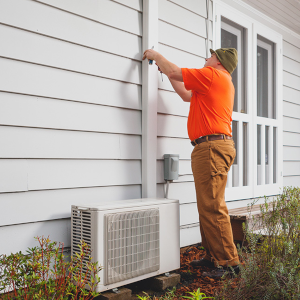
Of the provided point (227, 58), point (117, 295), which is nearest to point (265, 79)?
point (227, 58)

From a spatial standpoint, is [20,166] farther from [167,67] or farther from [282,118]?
[282,118]

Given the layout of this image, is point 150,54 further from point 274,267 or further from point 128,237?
point 274,267

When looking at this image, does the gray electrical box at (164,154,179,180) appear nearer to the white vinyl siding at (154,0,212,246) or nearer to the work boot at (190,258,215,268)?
the white vinyl siding at (154,0,212,246)

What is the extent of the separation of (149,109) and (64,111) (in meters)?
0.80

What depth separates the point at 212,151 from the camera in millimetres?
2588

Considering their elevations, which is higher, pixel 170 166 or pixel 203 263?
pixel 170 166

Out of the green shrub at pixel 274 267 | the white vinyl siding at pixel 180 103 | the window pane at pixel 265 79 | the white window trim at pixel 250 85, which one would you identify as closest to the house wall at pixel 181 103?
the white vinyl siding at pixel 180 103

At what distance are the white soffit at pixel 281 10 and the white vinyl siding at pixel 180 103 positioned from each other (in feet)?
3.70

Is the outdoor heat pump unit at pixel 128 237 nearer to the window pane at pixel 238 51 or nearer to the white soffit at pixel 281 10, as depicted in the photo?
the window pane at pixel 238 51

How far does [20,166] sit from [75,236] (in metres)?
0.57

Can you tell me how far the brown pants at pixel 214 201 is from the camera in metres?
2.58

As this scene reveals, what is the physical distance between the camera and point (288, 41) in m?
5.21

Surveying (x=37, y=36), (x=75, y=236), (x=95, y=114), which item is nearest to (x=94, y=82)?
(x=95, y=114)

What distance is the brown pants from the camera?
2.58 metres
